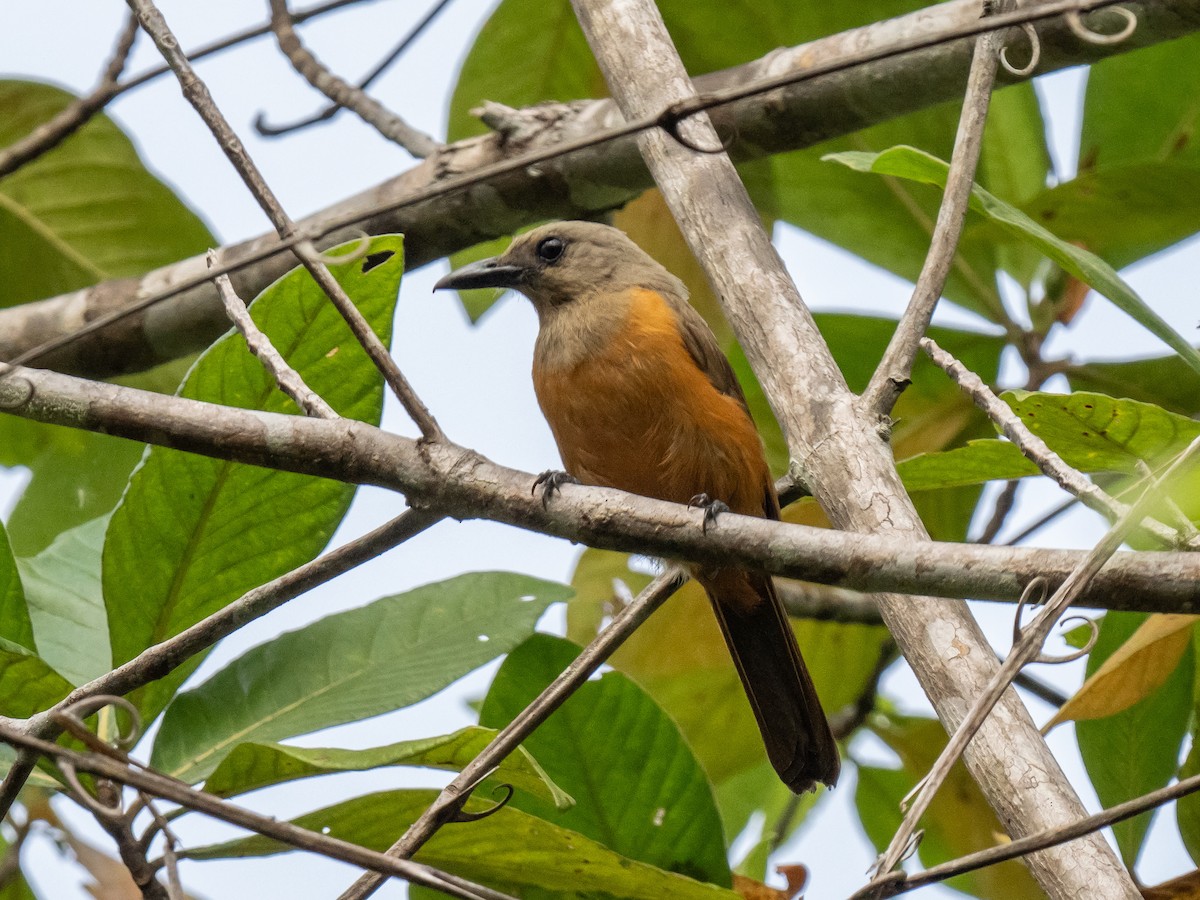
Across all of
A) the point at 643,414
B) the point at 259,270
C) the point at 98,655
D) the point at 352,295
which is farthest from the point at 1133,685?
the point at 259,270

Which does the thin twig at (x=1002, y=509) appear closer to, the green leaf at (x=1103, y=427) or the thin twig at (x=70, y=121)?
the green leaf at (x=1103, y=427)

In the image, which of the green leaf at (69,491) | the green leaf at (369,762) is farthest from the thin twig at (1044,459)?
the green leaf at (69,491)

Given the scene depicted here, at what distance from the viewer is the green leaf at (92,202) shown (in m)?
4.73

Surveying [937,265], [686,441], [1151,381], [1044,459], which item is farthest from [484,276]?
[1044,459]

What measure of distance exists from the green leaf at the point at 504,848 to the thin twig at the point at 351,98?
218cm

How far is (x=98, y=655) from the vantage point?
3.11m

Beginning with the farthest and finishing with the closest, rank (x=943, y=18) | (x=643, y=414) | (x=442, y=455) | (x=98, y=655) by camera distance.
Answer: (x=643, y=414)
(x=943, y=18)
(x=98, y=655)
(x=442, y=455)

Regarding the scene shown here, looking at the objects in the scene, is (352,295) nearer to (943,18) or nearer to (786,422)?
(786,422)

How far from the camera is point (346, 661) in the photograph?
287 centimetres

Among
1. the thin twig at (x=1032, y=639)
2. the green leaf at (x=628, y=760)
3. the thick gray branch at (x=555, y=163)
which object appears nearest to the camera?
the thin twig at (x=1032, y=639)

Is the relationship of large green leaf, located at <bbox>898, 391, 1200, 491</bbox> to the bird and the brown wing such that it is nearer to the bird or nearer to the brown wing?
the bird

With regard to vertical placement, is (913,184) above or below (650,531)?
above

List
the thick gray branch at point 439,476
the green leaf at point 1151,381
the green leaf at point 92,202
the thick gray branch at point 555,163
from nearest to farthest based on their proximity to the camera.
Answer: the thick gray branch at point 439,476, the thick gray branch at point 555,163, the green leaf at point 1151,381, the green leaf at point 92,202

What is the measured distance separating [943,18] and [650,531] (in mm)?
1907
